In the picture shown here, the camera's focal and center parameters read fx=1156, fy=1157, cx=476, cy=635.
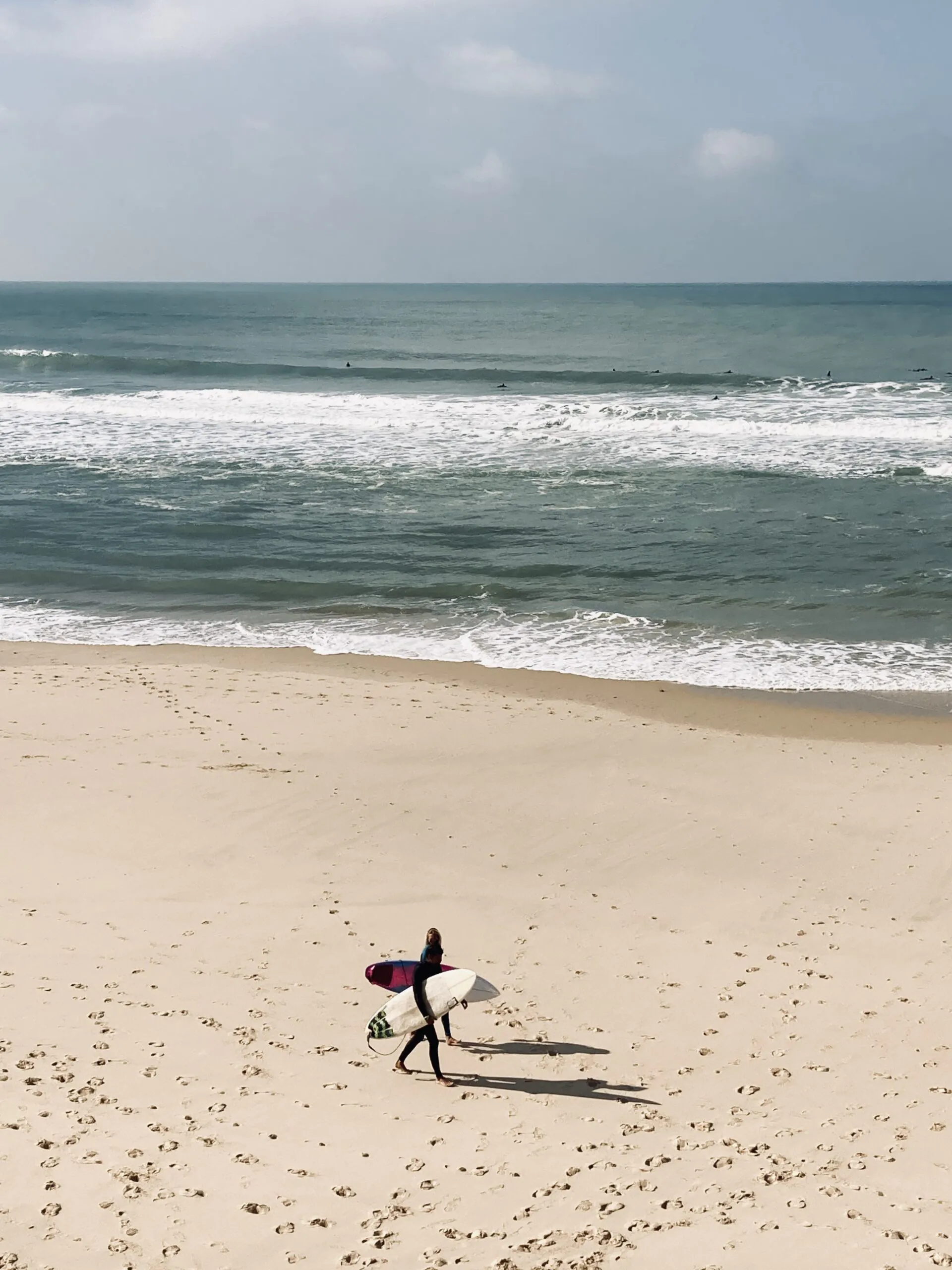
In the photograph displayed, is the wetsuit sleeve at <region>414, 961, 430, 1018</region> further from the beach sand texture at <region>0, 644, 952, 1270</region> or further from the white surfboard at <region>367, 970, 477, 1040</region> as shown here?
the beach sand texture at <region>0, 644, 952, 1270</region>

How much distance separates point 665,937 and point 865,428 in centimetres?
2845

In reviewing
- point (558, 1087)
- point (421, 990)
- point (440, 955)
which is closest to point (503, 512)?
point (440, 955)

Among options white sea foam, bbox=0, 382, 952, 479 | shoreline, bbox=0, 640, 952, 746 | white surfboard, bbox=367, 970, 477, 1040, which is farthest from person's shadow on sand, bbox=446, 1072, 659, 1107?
white sea foam, bbox=0, 382, 952, 479

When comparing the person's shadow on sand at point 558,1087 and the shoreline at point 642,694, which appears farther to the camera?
the shoreline at point 642,694

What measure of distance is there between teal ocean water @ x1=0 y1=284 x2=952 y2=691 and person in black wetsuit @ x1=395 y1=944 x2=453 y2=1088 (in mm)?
Answer: 9135

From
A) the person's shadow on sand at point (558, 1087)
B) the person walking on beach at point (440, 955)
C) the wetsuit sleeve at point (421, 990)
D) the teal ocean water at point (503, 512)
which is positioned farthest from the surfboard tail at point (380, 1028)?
the teal ocean water at point (503, 512)

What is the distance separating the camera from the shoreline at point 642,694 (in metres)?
15.0

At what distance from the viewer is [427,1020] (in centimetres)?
789

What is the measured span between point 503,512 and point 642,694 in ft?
34.8

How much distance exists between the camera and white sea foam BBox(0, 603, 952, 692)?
54.8 ft

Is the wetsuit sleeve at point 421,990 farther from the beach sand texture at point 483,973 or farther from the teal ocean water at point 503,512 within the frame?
the teal ocean water at point 503,512

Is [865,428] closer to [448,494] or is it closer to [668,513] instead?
[668,513]

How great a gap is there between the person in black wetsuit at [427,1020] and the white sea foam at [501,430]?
2282cm

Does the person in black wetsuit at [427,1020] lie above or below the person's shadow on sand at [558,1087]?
above
